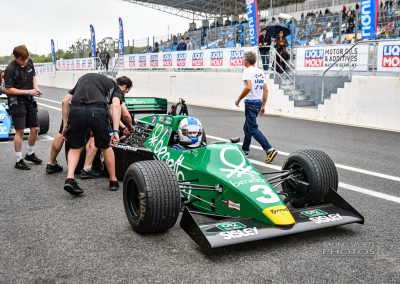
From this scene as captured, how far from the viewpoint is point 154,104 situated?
6910 millimetres

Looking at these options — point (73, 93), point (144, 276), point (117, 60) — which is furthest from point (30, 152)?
point (117, 60)

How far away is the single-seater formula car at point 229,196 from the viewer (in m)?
3.55

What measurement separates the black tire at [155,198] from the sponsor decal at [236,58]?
44.5 feet

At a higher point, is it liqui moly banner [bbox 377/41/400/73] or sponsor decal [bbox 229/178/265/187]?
liqui moly banner [bbox 377/41/400/73]

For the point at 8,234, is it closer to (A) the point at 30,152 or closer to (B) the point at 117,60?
(A) the point at 30,152

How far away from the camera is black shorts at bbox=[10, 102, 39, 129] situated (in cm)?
661

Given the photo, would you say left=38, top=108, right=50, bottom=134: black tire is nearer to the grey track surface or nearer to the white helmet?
the grey track surface

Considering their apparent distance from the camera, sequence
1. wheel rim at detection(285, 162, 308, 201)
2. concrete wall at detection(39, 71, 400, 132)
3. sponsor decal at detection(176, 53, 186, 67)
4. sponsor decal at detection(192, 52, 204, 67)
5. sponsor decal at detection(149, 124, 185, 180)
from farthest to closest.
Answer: sponsor decal at detection(176, 53, 186, 67), sponsor decal at detection(192, 52, 204, 67), concrete wall at detection(39, 71, 400, 132), sponsor decal at detection(149, 124, 185, 180), wheel rim at detection(285, 162, 308, 201)

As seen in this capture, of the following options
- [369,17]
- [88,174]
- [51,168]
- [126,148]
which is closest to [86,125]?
[126,148]

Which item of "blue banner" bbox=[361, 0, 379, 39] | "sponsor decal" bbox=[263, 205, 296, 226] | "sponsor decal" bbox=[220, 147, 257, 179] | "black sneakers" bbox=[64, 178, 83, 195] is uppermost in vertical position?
"blue banner" bbox=[361, 0, 379, 39]

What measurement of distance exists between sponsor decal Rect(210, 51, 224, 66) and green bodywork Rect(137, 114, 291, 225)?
44.8ft

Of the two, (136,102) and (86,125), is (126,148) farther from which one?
(136,102)

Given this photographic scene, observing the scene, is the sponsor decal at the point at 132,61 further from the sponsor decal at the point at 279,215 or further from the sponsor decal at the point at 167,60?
the sponsor decal at the point at 279,215

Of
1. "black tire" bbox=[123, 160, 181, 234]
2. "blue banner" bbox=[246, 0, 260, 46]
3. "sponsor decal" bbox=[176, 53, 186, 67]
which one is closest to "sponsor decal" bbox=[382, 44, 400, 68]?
"blue banner" bbox=[246, 0, 260, 46]
